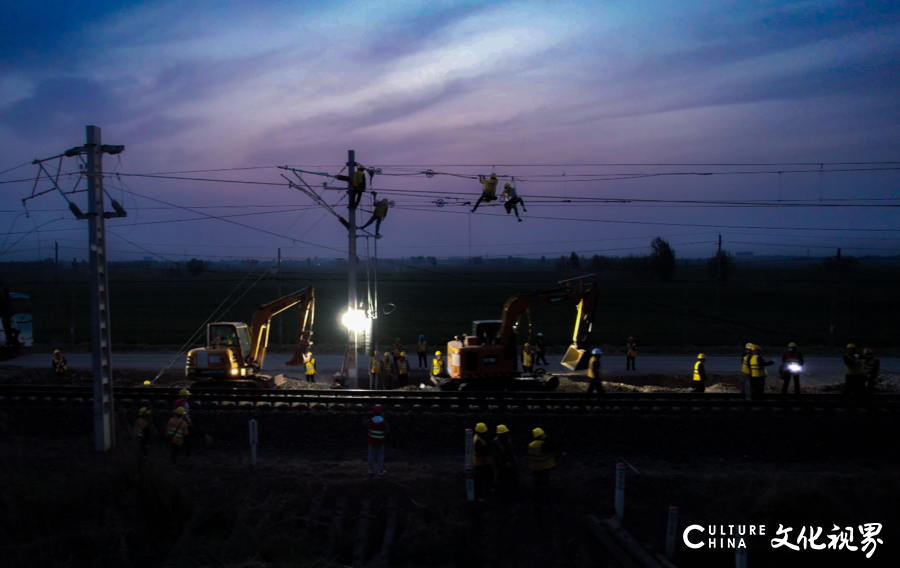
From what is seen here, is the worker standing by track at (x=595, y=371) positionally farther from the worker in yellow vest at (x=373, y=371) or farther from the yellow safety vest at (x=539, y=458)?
the worker in yellow vest at (x=373, y=371)

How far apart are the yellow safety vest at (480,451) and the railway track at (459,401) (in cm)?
511

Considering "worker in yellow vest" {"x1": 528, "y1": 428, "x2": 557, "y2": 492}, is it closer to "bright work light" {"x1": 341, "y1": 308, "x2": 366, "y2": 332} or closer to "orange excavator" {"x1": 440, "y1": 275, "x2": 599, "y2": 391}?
"orange excavator" {"x1": 440, "y1": 275, "x2": 599, "y2": 391}

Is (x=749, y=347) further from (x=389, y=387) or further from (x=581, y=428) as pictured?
(x=389, y=387)

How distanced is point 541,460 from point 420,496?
2.29m

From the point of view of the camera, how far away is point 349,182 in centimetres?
1791

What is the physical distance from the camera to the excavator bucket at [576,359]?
54.1 ft

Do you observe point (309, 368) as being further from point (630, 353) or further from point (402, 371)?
point (630, 353)

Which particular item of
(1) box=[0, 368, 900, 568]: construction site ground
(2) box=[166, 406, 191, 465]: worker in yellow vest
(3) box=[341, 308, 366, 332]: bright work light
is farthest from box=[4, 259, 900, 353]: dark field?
(1) box=[0, 368, 900, 568]: construction site ground

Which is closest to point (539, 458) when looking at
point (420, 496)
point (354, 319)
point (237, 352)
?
point (420, 496)

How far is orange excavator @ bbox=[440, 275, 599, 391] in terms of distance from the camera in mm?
17438

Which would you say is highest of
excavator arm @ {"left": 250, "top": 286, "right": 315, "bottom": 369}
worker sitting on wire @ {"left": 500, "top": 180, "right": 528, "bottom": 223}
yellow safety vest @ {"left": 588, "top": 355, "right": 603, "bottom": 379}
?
worker sitting on wire @ {"left": 500, "top": 180, "right": 528, "bottom": 223}

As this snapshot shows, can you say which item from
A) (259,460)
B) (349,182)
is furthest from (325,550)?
(349,182)

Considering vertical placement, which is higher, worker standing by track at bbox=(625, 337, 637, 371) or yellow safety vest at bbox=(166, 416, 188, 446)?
yellow safety vest at bbox=(166, 416, 188, 446)

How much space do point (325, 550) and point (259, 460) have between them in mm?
3599
